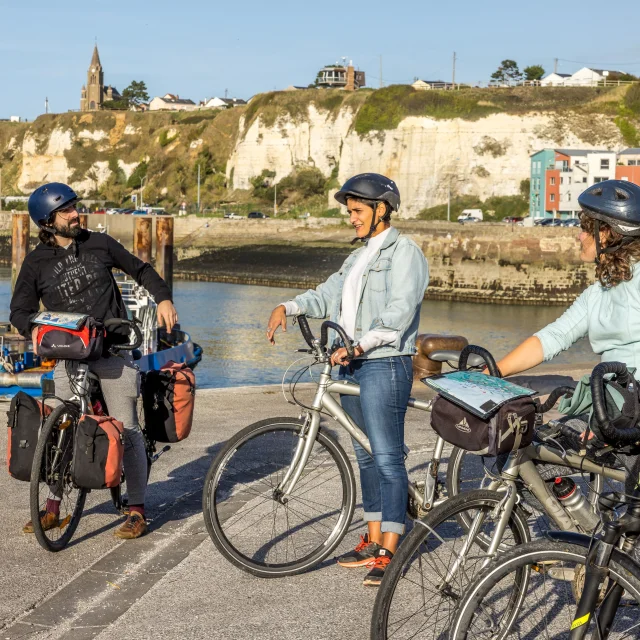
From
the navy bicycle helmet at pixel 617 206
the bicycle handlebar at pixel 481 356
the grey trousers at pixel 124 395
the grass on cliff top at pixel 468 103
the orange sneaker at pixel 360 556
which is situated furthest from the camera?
the grass on cliff top at pixel 468 103

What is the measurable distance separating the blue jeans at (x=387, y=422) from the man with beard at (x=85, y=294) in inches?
43.8

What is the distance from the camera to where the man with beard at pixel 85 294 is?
5223mm

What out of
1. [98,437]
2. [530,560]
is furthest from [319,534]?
[530,560]

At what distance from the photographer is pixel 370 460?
4.97 meters

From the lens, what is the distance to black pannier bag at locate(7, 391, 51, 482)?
499 centimetres

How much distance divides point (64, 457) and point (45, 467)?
0.33 ft

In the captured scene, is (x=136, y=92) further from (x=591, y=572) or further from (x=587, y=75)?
(x=591, y=572)

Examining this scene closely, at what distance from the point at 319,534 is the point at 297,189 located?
89.8m

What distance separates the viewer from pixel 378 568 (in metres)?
4.65

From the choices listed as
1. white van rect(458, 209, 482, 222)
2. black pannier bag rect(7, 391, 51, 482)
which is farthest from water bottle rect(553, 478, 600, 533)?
white van rect(458, 209, 482, 222)

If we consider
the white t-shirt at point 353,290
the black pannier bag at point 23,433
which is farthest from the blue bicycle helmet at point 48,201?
the white t-shirt at point 353,290

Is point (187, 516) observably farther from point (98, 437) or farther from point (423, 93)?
point (423, 93)

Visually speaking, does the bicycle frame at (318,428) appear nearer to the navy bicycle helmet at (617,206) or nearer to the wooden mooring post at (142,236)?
the navy bicycle helmet at (617,206)

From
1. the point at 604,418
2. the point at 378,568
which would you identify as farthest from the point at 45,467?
the point at 604,418
